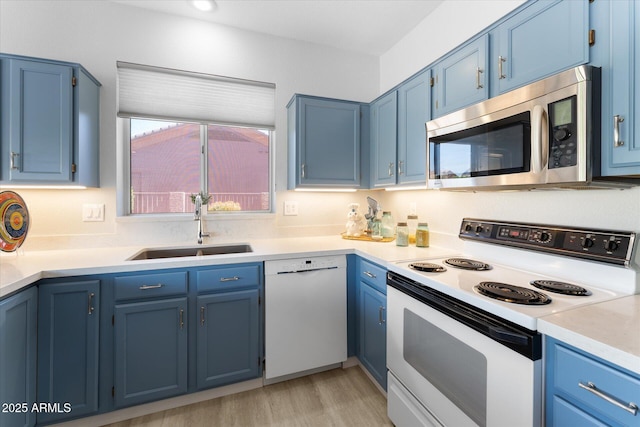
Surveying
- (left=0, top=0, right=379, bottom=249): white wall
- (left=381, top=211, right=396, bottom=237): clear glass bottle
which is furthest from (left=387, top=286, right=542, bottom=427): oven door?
(left=0, top=0, right=379, bottom=249): white wall

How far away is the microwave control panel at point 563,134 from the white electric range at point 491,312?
40 cm

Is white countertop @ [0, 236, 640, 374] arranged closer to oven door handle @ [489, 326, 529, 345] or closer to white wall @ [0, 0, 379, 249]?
oven door handle @ [489, 326, 529, 345]

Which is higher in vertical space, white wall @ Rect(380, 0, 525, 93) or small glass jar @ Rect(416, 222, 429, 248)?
white wall @ Rect(380, 0, 525, 93)

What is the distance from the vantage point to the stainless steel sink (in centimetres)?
210

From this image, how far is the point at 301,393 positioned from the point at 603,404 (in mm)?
1620

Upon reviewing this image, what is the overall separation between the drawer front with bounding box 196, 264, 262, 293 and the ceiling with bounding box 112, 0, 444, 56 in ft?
6.32

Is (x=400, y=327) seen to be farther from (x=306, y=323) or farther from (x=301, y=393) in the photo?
(x=301, y=393)

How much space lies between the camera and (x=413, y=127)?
1.97 metres

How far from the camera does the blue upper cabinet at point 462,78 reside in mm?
1456

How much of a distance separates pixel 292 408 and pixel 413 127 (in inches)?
78.7

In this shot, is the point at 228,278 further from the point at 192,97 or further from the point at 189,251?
the point at 192,97

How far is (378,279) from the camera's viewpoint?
5.94 feet

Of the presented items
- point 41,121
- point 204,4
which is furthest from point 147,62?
point 41,121

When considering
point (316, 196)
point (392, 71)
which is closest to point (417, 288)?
point (316, 196)
